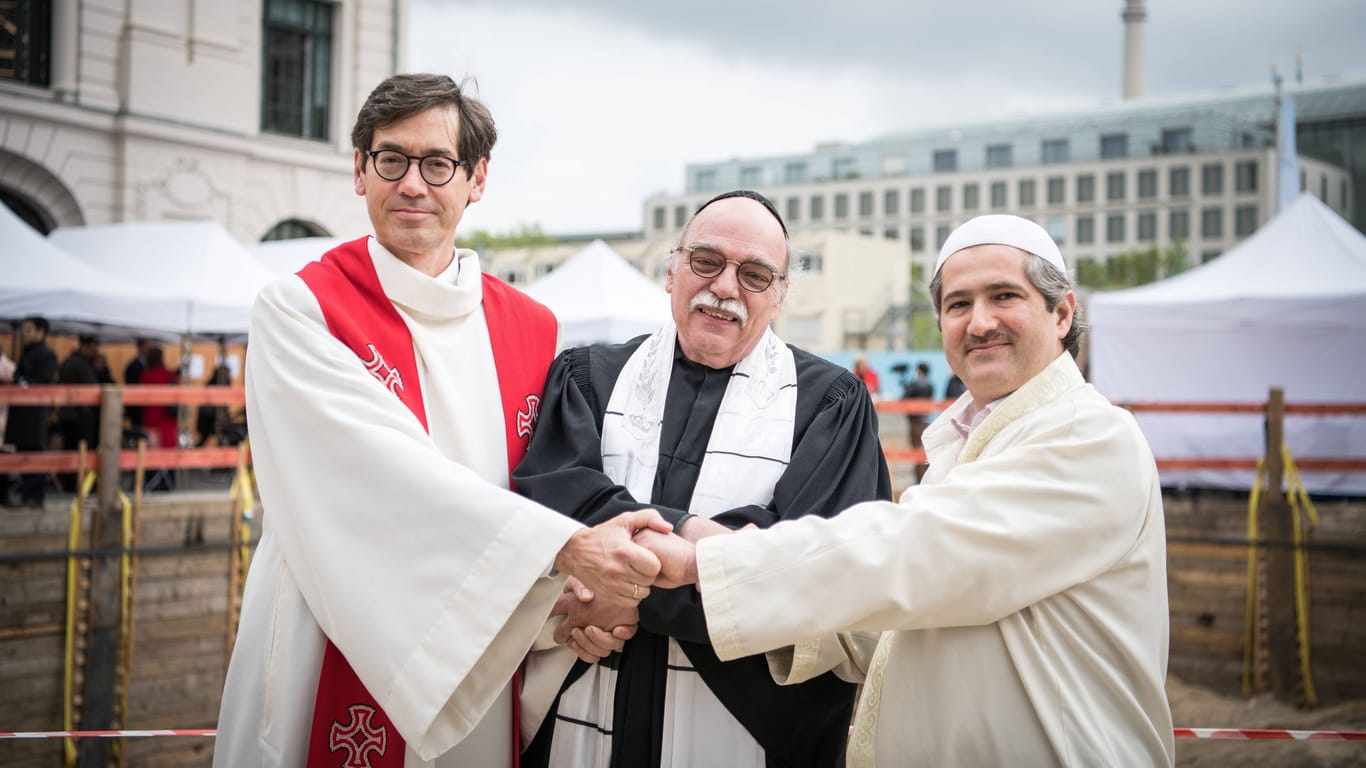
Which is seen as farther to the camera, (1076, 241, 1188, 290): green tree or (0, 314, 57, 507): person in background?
(1076, 241, 1188, 290): green tree

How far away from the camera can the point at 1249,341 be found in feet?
37.3

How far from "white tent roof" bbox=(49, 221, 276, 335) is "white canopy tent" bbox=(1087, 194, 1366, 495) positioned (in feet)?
30.5

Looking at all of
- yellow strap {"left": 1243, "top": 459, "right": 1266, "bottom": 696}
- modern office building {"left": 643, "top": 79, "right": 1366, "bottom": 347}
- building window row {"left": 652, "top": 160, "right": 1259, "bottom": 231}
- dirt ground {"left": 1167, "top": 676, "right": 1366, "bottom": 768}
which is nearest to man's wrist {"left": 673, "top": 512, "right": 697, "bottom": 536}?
dirt ground {"left": 1167, "top": 676, "right": 1366, "bottom": 768}

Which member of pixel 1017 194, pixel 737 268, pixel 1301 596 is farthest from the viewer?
pixel 1017 194

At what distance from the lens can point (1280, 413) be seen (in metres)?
8.47

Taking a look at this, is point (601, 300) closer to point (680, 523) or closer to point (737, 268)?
point (737, 268)

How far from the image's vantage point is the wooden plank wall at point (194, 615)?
22.9 ft

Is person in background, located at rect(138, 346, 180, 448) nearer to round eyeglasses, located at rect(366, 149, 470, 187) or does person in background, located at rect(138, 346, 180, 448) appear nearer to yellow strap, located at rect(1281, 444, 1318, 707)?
round eyeglasses, located at rect(366, 149, 470, 187)

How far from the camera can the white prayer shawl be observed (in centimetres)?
253

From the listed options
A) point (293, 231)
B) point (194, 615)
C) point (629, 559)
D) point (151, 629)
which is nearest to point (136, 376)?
point (194, 615)

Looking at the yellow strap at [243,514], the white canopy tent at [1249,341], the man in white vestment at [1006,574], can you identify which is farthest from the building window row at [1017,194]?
the man in white vestment at [1006,574]

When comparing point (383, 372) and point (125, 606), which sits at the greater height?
point (383, 372)

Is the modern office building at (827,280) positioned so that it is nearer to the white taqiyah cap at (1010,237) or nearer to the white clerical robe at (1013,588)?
the white taqiyah cap at (1010,237)

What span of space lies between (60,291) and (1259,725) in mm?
10376
